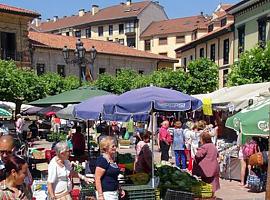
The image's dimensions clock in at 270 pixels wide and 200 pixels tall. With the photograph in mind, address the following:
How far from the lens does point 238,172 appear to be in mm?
12117

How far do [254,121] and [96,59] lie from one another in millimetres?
38477

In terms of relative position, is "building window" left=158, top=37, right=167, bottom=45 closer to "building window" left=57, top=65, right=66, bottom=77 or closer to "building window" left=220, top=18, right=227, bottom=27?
"building window" left=220, top=18, right=227, bottom=27

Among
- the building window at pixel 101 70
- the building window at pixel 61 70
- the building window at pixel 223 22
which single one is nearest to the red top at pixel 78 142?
the building window at pixel 61 70

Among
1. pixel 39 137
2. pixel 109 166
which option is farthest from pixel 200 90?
pixel 109 166

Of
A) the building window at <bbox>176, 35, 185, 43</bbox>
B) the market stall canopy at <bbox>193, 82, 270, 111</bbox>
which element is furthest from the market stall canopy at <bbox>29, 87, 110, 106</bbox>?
the building window at <bbox>176, 35, 185, 43</bbox>

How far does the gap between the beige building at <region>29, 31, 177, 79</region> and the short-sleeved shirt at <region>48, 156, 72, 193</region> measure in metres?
30.9

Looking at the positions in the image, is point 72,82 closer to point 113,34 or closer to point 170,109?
point 170,109

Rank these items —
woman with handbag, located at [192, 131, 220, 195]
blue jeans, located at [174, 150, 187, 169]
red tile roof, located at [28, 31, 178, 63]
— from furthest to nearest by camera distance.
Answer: red tile roof, located at [28, 31, 178, 63] < blue jeans, located at [174, 150, 187, 169] < woman with handbag, located at [192, 131, 220, 195]

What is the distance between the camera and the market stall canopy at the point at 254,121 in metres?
6.77

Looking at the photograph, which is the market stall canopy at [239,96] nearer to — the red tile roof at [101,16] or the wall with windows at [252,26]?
the wall with windows at [252,26]

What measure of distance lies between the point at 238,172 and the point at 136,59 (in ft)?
121

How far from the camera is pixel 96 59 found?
147 ft

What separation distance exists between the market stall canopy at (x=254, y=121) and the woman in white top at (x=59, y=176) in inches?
109

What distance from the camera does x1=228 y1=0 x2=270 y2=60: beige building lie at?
1156 inches
